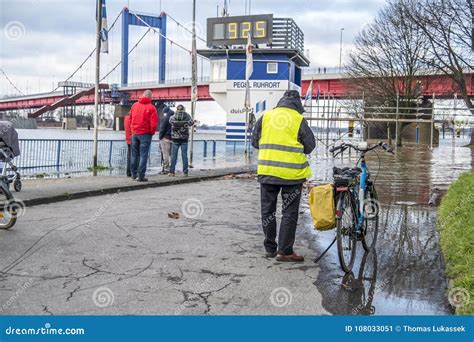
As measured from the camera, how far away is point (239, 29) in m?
49.8

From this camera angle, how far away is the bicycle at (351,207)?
6102mm

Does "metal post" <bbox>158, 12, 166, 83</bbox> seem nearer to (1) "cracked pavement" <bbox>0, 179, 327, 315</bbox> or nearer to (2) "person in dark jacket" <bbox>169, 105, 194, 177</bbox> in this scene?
(2) "person in dark jacket" <bbox>169, 105, 194, 177</bbox>

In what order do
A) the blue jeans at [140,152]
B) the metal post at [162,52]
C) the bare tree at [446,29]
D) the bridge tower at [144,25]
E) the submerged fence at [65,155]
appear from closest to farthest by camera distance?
the blue jeans at [140,152] → the submerged fence at [65,155] → the bare tree at [446,29] → the bridge tower at [144,25] → the metal post at [162,52]

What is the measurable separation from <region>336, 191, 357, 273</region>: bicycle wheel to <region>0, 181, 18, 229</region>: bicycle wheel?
14.0ft

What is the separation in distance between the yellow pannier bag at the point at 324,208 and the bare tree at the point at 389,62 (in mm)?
33425

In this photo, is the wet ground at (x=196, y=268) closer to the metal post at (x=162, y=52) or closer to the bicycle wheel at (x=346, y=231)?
the bicycle wheel at (x=346, y=231)

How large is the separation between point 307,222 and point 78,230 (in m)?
3.41

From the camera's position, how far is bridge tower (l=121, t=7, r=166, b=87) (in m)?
61.6

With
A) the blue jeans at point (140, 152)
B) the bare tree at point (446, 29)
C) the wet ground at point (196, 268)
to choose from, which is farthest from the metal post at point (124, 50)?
the wet ground at point (196, 268)

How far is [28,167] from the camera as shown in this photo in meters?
17.0

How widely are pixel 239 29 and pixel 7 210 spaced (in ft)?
144

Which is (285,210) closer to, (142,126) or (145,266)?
(145,266)
